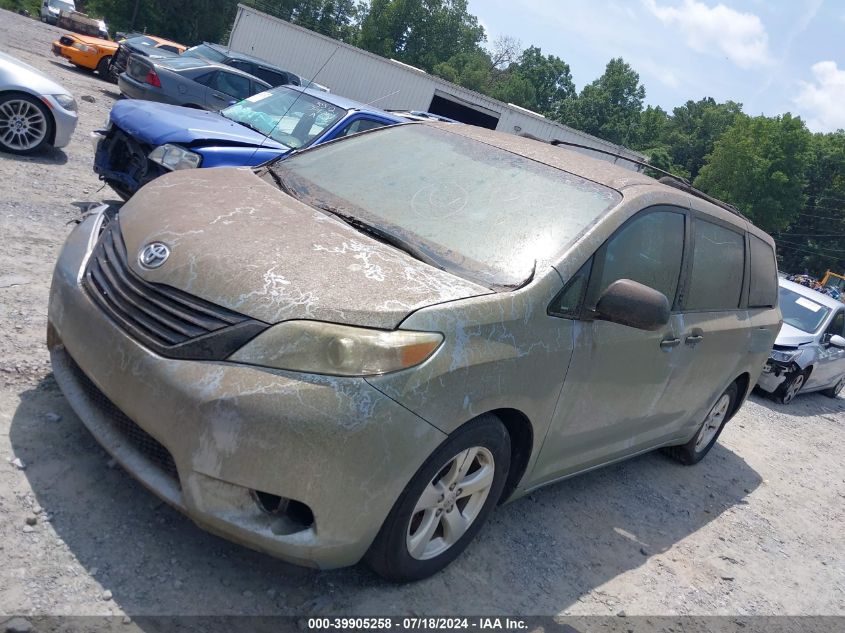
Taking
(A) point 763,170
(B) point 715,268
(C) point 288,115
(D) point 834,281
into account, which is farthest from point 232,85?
(A) point 763,170

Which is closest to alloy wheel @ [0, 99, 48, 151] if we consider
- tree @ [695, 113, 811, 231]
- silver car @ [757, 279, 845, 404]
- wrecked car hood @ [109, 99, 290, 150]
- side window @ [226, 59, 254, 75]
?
wrecked car hood @ [109, 99, 290, 150]

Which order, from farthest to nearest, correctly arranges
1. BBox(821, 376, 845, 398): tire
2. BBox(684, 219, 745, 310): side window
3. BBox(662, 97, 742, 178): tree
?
BBox(662, 97, 742, 178): tree < BBox(821, 376, 845, 398): tire < BBox(684, 219, 745, 310): side window

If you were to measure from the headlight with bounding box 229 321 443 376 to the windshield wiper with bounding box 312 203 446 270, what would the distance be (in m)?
0.66

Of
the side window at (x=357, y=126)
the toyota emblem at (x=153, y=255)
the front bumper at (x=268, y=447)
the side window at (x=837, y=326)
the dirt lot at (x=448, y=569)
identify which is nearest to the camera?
the front bumper at (x=268, y=447)

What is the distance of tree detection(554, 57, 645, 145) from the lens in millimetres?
96312

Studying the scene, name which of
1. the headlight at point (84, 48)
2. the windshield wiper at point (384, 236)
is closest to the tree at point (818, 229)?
the headlight at point (84, 48)

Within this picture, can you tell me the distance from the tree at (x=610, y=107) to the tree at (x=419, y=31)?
1564 centimetres

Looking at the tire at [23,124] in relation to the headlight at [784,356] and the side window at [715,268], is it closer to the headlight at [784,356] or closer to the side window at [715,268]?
the side window at [715,268]

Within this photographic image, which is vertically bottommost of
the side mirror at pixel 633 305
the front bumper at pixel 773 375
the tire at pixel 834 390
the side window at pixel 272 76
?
the tire at pixel 834 390

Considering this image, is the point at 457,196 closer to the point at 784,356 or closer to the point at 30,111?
the point at 30,111

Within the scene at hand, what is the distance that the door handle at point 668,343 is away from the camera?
418 centimetres

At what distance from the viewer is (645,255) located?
4.00 m

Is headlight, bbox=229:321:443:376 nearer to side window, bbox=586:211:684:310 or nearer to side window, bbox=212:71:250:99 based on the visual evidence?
side window, bbox=586:211:684:310

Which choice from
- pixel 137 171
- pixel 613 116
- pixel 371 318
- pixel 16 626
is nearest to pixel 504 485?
pixel 371 318
